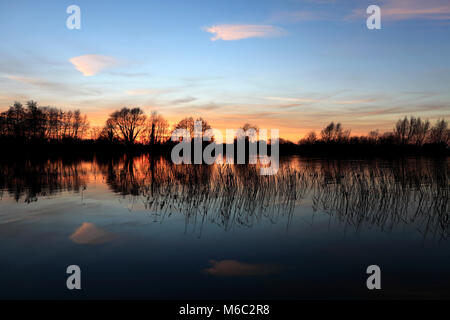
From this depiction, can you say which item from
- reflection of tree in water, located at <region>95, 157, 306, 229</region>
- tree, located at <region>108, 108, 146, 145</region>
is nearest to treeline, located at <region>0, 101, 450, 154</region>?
tree, located at <region>108, 108, 146, 145</region>

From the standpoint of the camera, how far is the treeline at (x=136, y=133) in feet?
209

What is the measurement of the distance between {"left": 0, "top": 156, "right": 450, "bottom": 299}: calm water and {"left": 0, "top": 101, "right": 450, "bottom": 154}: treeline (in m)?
53.8

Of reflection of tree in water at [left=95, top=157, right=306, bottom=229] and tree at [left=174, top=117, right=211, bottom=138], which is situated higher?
tree at [left=174, top=117, right=211, bottom=138]

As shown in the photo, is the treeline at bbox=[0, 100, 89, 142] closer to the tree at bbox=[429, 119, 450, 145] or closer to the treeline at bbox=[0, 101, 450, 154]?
the treeline at bbox=[0, 101, 450, 154]

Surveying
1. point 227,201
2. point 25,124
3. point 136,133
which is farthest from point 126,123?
point 227,201

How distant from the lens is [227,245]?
24.3 feet

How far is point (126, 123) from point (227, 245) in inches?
3165

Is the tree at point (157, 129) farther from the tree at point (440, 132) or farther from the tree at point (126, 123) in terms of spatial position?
the tree at point (440, 132)

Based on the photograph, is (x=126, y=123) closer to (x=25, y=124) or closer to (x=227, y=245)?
(x=25, y=124)

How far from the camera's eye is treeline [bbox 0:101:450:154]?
209 ft
